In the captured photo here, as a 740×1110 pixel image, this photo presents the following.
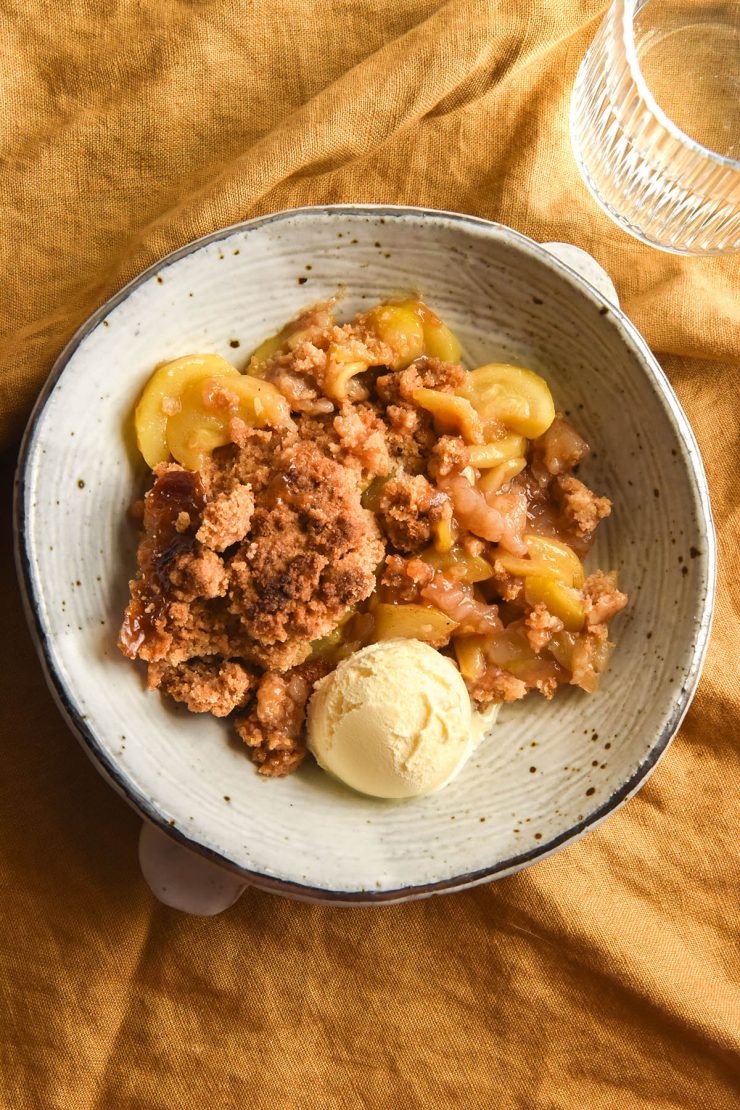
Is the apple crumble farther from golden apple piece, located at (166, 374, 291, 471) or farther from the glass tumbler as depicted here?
the glass tumbler

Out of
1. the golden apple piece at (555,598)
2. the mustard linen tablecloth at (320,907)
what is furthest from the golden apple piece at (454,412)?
the mustard linen tablecloth at (320,907)

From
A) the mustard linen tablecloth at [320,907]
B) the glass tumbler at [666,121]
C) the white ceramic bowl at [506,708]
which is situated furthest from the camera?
the mustard linen tablecloth at [320,907]

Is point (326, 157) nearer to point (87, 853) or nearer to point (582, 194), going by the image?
point (582, 194)

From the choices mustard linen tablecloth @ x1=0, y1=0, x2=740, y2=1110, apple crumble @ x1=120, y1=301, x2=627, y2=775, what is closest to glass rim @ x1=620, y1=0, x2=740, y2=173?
mustard linen tablecloth @ x1=0, y1=0, x2=740, y2=1110

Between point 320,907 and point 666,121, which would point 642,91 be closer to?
point 666,121

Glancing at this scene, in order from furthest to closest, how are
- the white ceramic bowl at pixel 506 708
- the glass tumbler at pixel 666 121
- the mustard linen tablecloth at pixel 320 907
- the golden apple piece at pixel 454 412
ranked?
the mustard linen tablecloth at pixel 320 907 < the glass tumbler at pixel 666 121 < the golden apple piece at pixel 454 412 < the white ceramic bowl at pixel 506 708

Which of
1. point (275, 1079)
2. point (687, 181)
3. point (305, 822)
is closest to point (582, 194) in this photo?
point (687, 181)

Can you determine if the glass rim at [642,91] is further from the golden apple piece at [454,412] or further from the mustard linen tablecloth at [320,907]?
the golden apple piece at [454,412]

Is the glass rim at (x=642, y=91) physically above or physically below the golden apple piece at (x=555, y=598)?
above
